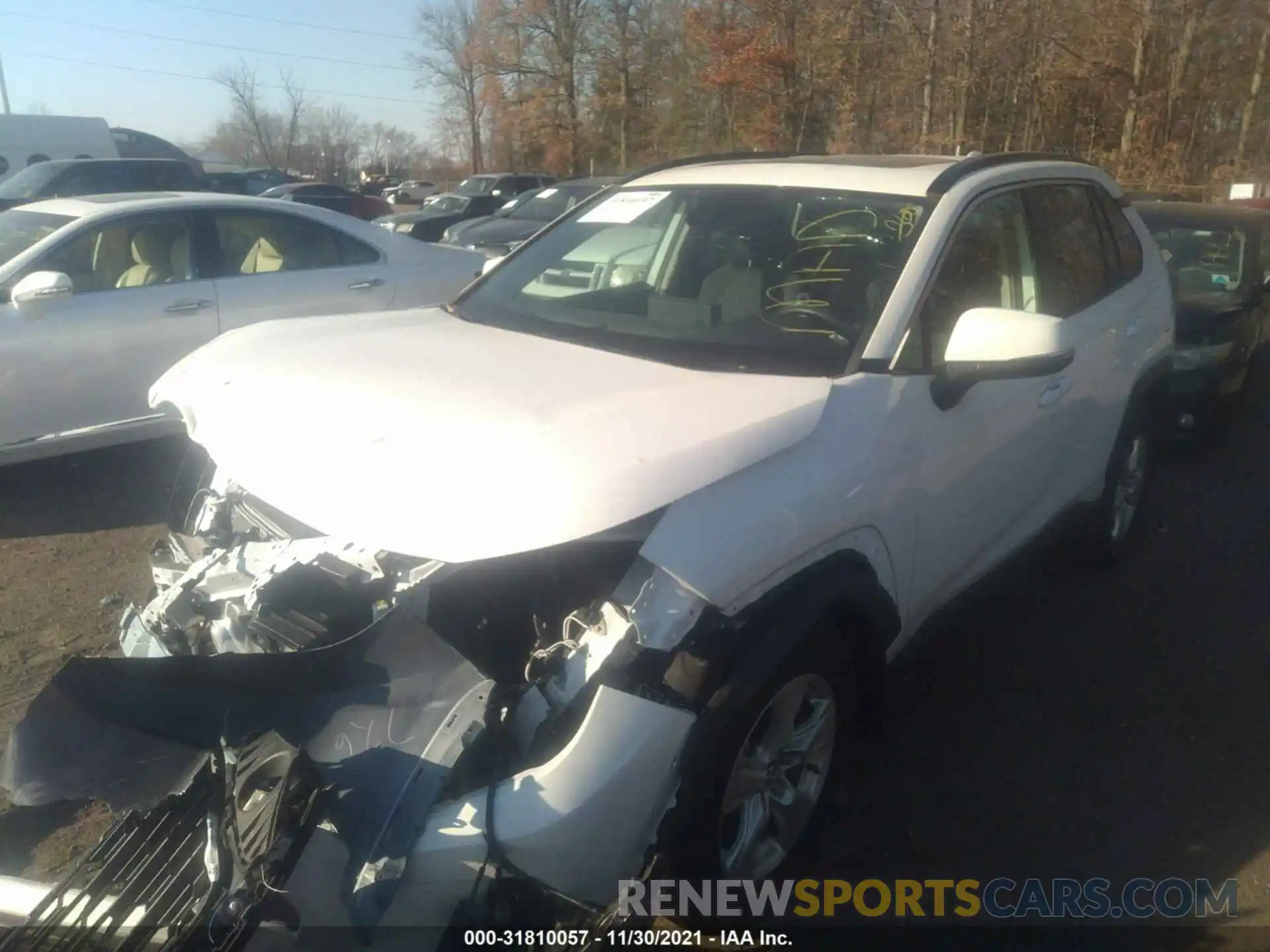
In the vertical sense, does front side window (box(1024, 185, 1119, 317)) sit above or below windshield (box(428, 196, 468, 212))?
above

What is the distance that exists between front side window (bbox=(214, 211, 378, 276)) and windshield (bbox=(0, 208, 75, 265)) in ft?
2.90

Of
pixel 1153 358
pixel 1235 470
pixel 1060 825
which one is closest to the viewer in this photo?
pixel 1060 825

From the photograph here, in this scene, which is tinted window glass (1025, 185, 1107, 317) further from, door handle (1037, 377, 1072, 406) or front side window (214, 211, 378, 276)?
front side window (214, 211, 378, 276)

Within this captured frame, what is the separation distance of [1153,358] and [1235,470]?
243cm

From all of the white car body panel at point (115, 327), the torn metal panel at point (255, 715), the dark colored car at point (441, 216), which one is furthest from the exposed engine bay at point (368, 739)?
the dark colored car at point (441, 216)

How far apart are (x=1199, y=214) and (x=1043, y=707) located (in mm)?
5557

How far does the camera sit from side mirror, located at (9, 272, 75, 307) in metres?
5.36

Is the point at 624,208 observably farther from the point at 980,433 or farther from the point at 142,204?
the point at 142,204

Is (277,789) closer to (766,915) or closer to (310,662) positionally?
(310,662)

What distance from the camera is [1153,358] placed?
15.2 feet

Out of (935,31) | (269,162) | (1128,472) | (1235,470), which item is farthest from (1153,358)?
(269,162)

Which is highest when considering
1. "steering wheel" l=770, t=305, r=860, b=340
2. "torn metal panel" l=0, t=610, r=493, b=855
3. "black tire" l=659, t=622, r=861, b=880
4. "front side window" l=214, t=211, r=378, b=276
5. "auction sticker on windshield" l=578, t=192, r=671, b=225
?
"auction sticker on windshield" l=578, t=192, r=671, b=225

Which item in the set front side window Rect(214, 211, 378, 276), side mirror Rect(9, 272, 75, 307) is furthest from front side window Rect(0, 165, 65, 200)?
side mirror Rect(9, 272, 75, 307)

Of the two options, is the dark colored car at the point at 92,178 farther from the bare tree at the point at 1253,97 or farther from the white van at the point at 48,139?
the bare tree at the point at 1253,97
